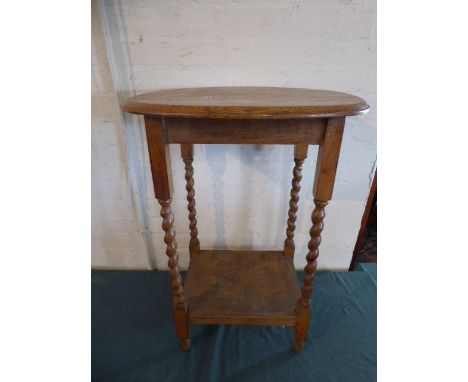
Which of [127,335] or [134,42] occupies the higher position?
[134,42]

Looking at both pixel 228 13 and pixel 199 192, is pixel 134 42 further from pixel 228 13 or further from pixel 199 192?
pixel 199 192

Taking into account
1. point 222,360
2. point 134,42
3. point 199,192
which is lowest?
point 222,360

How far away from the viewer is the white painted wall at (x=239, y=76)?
0.93 meters

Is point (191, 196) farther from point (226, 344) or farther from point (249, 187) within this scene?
point (226, 344)

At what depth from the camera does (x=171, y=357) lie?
40.4 inches

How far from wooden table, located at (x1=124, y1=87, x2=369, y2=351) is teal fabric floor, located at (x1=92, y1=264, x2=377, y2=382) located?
3.1 inches

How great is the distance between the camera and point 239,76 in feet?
3.31

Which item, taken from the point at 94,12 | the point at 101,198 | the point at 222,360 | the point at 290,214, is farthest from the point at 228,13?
the point at 222,360

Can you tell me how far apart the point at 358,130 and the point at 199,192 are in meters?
0.73

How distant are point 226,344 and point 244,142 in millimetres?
831

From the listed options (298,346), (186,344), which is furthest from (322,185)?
(186,344)

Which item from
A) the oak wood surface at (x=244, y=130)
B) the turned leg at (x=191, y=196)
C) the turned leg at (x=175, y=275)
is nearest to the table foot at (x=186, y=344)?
the turned leg at (x=175, y=275)

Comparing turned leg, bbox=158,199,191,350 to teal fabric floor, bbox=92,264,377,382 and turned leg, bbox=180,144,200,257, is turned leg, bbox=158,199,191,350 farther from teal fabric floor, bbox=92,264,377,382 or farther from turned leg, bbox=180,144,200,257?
turned leg, bbox=180,144,200,257

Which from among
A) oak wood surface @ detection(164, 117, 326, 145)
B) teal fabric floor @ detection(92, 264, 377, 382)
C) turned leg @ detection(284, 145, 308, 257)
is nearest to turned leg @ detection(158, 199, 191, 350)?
teal fabric floor @ detection(92, 264, 377, 382)
